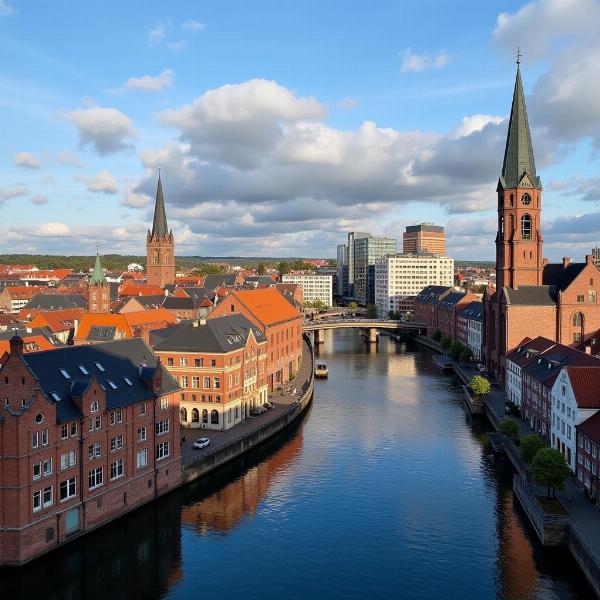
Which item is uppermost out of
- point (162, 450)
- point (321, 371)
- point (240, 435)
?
point (162, 450)

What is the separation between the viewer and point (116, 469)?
171 feet

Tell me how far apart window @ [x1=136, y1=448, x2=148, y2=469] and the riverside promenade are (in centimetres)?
546

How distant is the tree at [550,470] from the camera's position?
50.2m

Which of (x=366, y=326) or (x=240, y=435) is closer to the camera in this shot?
(x=240, y=435)

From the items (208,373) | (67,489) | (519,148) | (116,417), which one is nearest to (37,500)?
(67,489)

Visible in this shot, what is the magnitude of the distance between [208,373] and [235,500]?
66.6 ft

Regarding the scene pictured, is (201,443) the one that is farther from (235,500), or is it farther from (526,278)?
(526,278)

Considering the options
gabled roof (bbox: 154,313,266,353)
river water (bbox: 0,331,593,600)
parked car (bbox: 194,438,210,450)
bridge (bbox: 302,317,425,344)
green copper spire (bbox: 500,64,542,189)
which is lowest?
river water (bbox: 0,331,593,600)

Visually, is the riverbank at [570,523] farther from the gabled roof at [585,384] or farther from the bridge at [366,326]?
the bridge at [366,326]

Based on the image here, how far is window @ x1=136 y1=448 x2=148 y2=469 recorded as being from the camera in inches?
2160

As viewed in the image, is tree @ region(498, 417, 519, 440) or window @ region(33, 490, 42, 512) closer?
window @ region(33, 490, 42, 512)

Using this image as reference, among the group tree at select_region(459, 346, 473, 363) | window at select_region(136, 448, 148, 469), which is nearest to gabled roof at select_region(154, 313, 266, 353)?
window at select_region(136, 448, 148, 469)

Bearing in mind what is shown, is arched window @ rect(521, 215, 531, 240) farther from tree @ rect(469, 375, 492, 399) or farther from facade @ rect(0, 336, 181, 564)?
facade @ rect(0, 336, 181, 564)

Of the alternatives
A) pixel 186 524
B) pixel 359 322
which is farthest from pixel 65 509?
pixel 359 322
